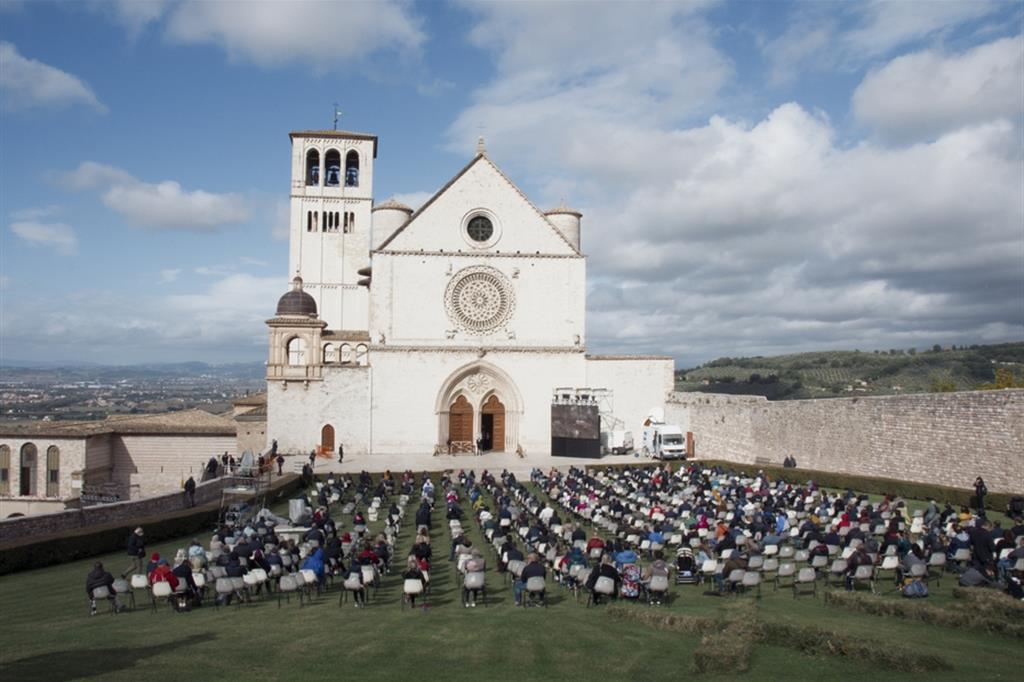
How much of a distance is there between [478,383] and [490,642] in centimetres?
3177

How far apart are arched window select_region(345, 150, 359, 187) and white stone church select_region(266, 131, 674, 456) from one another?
17.0 m

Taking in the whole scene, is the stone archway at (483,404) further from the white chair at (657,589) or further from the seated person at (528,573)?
the white chair at (657,589)

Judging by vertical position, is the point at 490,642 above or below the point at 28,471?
above

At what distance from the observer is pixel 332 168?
56625mm

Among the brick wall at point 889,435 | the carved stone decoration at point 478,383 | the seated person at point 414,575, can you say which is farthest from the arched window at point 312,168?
the seated person at point 414,575

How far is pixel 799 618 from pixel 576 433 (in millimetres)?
27874

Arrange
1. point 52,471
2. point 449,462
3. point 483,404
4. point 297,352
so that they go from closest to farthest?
point 52,471 < point 449,462 < point 483,404 < point 297,352

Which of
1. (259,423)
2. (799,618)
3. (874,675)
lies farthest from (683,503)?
(259,423)

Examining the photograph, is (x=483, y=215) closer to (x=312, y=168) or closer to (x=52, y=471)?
(x=312, y=168)

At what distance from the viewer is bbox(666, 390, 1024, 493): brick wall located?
2352 cm

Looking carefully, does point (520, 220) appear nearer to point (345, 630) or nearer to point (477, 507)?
point (477, 507)

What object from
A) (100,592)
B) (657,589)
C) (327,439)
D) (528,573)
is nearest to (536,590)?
(528,573)

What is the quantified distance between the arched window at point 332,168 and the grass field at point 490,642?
4557 centimetres

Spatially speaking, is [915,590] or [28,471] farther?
[28,471]
